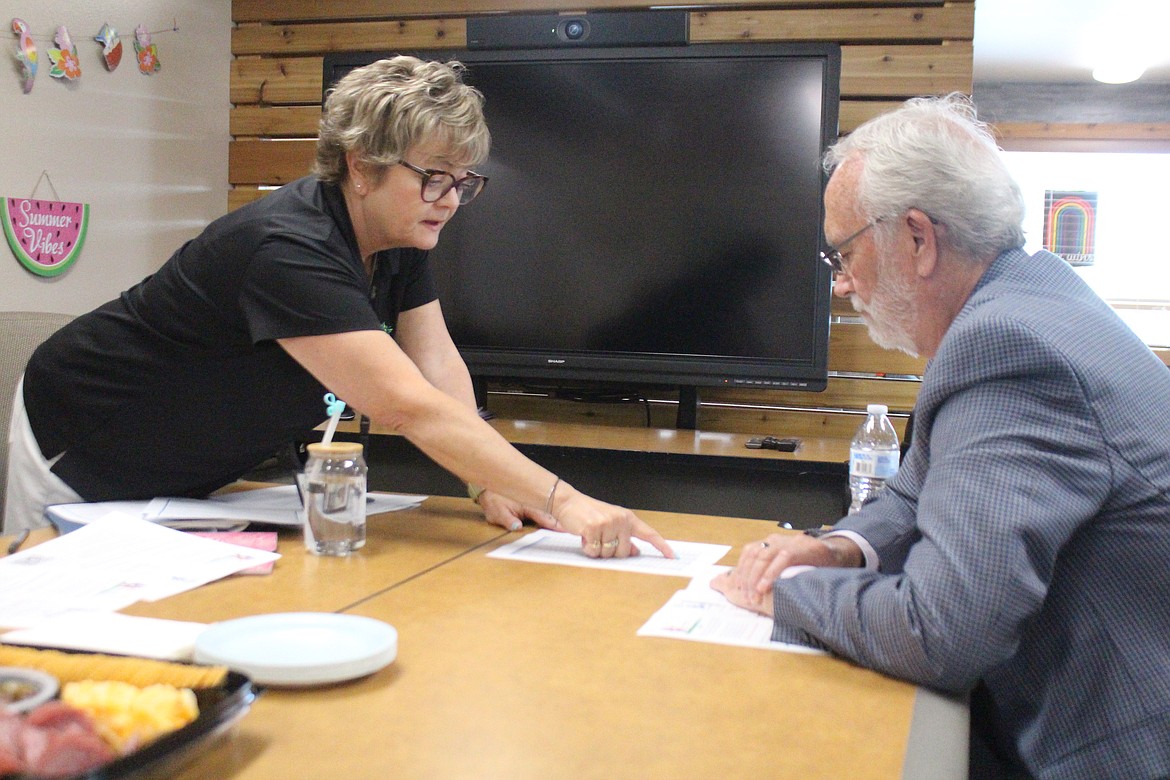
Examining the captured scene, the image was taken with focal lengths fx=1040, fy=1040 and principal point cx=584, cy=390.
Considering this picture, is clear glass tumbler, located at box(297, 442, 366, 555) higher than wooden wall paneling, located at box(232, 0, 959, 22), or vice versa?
wooden wall paneling, located at box(232, 0, 959, 22)

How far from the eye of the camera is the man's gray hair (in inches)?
48.1

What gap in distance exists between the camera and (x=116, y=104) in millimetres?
3332

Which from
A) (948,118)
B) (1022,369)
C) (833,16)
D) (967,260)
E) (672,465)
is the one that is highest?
(833,16)

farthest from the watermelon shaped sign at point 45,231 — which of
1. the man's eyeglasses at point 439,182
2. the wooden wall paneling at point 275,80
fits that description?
the man's eyeglasses at point 439,182

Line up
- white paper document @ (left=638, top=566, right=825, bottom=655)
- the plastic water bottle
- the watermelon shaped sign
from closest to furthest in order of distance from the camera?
white paper document @ (left=638, top=566, right=825, bottom=655) → the plastic water bottle → the watermelon shaped sign

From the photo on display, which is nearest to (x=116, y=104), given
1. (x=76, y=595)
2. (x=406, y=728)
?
(x=76, y=595)

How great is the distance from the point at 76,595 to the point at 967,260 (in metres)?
1.10

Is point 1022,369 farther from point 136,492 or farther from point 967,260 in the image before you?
point 136,492

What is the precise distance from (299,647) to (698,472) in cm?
199

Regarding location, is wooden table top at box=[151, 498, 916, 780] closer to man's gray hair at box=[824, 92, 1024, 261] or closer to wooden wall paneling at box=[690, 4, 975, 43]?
man's gray hair at box=[824, 92, 1024, 261]

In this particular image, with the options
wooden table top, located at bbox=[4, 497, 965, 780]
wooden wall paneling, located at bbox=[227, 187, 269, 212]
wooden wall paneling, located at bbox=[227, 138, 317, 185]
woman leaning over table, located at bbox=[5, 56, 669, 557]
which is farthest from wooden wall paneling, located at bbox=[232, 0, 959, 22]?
wooden table top, located at bbox=[4, 497, 965, 780]

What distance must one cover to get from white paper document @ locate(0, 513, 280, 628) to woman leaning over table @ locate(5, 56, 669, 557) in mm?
253

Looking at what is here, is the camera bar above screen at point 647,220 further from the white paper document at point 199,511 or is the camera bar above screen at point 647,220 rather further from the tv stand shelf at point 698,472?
the white paper document at point 199,511

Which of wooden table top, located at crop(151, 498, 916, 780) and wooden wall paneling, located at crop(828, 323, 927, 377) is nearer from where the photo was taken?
wooden table top, located at crop(151, 498, 916, 780)
